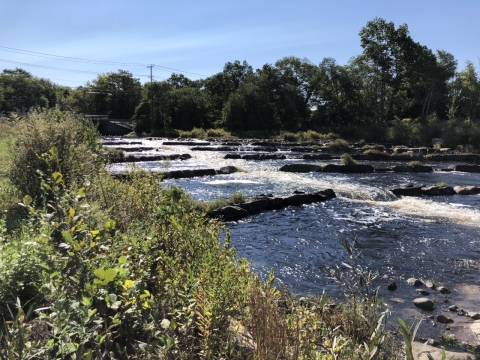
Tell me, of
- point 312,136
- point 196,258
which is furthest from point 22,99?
point 196,258

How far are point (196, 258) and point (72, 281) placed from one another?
1.60 meters

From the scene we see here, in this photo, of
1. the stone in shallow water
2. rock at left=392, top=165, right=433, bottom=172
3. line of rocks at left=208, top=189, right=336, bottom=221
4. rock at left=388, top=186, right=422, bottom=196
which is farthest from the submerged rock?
the stone in shallow water

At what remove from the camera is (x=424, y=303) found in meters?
6.31

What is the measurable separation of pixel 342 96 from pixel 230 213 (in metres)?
48.6

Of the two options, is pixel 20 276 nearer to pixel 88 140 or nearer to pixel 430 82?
pixel 88 140

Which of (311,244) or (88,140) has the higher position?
(88,140)

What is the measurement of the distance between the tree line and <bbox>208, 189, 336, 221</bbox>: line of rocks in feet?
115

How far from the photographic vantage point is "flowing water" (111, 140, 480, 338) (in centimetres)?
798

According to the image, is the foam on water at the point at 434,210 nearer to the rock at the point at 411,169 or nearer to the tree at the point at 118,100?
the rock at the point at 411,169

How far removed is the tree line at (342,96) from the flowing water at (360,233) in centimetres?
3354

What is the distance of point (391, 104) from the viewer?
60.7 metres

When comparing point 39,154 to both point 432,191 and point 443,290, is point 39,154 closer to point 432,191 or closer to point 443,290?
point 443,290

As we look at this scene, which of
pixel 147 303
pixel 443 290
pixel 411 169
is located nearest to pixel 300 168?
pixel 411 169

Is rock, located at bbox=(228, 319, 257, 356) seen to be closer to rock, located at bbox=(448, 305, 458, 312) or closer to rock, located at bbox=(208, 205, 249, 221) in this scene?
rock, located at bbox=(448, 305, 458, 312)
